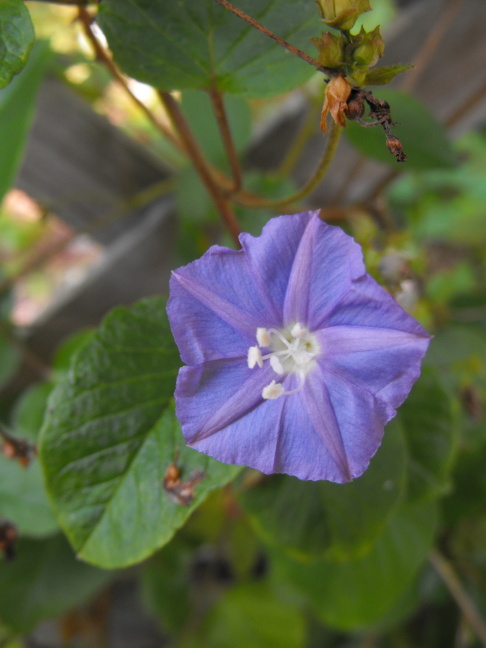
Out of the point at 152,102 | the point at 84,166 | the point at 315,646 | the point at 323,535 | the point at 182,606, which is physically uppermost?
the point at 152,102

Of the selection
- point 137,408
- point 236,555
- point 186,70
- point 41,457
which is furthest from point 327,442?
point 236,555

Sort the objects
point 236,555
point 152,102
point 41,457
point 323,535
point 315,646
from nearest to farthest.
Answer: point 41,457, point 323,535, point 236,555, point 315,646, point 152,102

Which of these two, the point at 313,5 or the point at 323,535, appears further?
the point at 323,535

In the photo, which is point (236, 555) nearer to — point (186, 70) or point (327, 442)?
point (327, 442)

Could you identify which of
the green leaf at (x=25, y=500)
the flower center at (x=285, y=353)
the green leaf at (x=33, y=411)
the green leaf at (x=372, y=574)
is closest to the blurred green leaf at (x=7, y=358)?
the green leaf at (x=33, y=411)

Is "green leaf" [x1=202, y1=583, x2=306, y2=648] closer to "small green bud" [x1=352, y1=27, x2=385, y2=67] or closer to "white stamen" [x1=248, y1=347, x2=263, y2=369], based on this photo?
"white stamen" [x1=248, y1=347, x2=263, y2=369]

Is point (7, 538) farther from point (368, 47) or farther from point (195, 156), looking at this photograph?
point (368, 47)

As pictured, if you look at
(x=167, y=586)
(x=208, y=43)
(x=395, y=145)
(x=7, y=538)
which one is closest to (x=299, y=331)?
(x=395, y=145)
